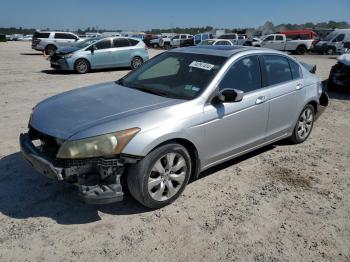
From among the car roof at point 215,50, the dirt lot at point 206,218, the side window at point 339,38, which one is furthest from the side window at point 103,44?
the side window at point 339,38

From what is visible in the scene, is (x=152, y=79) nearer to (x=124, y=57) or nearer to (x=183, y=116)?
(x=183, y=116)

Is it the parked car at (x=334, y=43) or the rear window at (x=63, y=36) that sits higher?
the rear window at (x=63, y=36)

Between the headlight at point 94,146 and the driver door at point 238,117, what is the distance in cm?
108

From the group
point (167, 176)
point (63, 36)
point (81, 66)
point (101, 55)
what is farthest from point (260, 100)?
point (63, 36)

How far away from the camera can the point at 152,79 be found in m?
4.73

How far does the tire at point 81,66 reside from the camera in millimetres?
14250

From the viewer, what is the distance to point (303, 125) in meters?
5.79

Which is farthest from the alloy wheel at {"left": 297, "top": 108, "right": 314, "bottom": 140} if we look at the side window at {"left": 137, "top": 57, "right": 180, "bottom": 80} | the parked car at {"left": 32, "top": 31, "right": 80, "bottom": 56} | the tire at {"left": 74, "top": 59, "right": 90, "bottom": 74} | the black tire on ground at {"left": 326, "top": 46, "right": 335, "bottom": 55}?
the black tire on ground at {"left": 326, "top": 46, "right": 335, "bottom": 55}

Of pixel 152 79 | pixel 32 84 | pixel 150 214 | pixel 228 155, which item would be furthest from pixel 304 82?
pixel 32 84

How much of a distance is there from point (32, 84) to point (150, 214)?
349 inches

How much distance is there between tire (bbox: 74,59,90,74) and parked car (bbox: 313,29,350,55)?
866 inches

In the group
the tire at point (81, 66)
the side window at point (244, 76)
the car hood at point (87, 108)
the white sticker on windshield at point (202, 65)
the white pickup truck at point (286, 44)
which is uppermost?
the white sticker on windshield at point (202, 65)

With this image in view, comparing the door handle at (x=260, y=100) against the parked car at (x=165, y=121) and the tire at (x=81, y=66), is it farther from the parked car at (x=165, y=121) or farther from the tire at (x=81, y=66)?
the tire at (x=81, y=66)

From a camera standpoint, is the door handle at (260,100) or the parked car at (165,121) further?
the door handle at (260,100)
